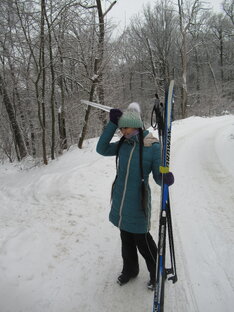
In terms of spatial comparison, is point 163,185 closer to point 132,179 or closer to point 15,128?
point 132,179

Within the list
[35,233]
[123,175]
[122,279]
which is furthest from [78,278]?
[123,175]

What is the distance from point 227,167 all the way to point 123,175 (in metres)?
5.13

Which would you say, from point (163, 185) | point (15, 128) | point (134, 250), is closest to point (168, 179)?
point (163, 185)

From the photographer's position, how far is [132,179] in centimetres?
239

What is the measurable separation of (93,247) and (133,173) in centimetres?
174

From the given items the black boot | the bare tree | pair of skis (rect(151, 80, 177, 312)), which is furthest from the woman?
the bare tree

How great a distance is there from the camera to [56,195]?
16.1 feet

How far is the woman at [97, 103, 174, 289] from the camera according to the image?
2334 mm

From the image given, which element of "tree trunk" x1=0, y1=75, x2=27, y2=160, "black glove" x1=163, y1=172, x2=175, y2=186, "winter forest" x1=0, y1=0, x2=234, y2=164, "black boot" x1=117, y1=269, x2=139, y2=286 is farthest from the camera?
"tree trunk" x1=0, y1=75, x2=27, y2=160

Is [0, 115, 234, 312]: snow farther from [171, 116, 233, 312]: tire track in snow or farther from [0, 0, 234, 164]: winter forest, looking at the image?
[0, 0, 234, 164]: winter forest

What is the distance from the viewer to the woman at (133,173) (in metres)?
2.33

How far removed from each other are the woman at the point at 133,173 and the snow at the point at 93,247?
2.07 ft

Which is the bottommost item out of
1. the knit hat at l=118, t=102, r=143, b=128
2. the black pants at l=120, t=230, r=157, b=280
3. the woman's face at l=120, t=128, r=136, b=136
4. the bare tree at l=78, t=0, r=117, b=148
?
the black pants at l=120, t=230, r=157, b=280

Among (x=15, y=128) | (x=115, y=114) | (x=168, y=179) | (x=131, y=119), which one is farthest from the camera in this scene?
(x=15, y=128)
